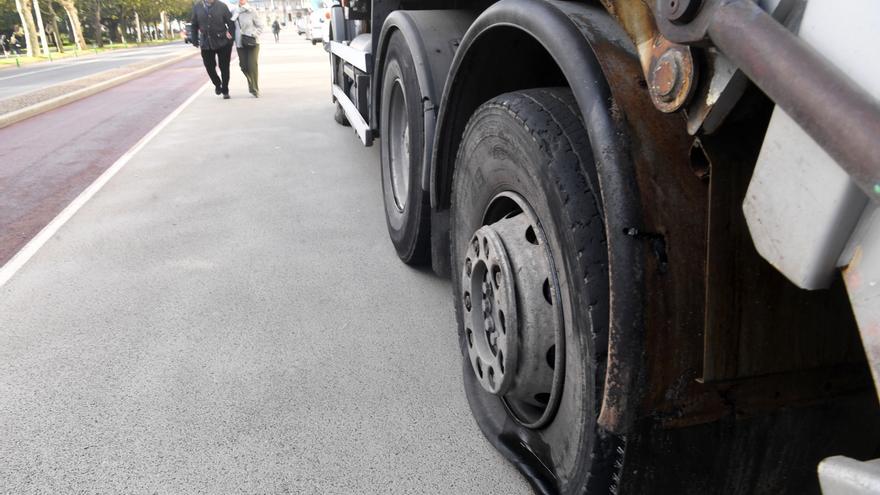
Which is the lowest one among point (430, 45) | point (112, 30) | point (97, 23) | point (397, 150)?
point (112, 30)

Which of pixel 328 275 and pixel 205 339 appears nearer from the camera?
pixel 205 339

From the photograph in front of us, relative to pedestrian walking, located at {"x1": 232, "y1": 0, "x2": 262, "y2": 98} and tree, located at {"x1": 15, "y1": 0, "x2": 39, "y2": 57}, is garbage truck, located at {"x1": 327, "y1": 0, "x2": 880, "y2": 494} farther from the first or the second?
tree, located at {"x1": 15, "y1": 0, "x2": 39, "y2": 57}

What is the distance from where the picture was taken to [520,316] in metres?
1.92

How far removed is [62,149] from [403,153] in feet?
A: 21.1

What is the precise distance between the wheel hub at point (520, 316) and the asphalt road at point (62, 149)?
3.95 meters

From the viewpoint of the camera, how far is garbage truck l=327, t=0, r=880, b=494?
943 mm

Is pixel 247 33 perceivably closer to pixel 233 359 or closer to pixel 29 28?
pixel 233 359

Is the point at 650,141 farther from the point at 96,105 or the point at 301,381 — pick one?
the point at 96,105

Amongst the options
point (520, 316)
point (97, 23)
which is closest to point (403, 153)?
point (520, 316)

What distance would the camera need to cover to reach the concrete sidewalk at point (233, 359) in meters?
2.35

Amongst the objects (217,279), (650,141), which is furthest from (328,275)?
(650,141)

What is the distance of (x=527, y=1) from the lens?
1.86 m

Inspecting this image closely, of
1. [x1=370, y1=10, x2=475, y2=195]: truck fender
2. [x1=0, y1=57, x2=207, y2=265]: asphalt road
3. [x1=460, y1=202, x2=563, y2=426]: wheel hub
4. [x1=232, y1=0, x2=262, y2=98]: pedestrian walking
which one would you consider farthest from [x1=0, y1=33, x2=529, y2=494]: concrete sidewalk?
[x1=232, y1=0, x2=262, y2=98]: pedestrian walking

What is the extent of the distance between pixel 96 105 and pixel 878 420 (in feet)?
47.5
